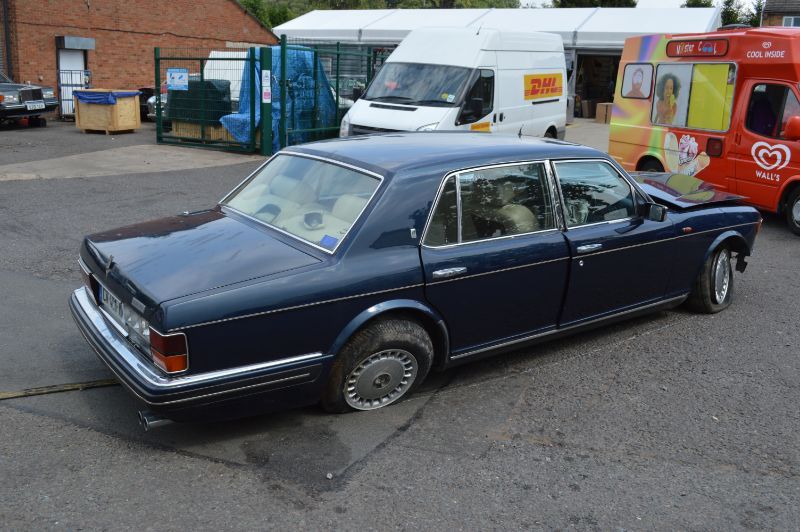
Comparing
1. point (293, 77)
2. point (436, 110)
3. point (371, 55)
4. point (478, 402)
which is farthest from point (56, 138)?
point (478, 402)

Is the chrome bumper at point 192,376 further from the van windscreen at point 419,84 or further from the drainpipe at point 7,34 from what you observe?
the drainpipe at point 7,34

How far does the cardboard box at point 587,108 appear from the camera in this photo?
29256 mm

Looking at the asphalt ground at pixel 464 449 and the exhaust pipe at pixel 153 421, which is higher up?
A: the exhaust pipe at pixel 153 421

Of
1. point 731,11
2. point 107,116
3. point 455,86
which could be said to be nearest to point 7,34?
point 107,116

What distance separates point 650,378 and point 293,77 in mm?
12301

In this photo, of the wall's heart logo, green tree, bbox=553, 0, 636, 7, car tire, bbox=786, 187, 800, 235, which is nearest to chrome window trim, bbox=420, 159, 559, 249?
the wall's heart logo

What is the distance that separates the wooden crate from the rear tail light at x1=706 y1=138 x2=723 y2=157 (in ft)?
45.4

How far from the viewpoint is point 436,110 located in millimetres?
12094

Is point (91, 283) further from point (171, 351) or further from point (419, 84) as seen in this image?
point (419, 84)

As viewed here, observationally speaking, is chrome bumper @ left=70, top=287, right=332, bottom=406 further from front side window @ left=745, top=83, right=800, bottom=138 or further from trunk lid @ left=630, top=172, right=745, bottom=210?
front side window @ left=745, top=83, right=800, bottom=138

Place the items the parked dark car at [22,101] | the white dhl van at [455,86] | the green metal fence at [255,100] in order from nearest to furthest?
the white dhl van at [455,86] → the green metal fence at [255,100] → the parked dark car at [22,101]

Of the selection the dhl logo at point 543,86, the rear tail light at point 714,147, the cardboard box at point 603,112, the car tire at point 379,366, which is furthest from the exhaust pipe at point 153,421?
the cardboard box at point 603,112

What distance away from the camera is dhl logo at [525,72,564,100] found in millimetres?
14023

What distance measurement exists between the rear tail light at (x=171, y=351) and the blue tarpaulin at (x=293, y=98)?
12.5 metres
